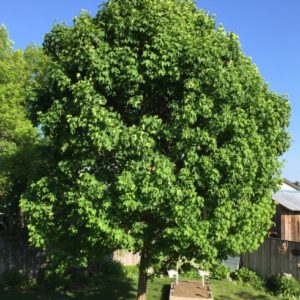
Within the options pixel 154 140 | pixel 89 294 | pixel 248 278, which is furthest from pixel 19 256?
pixel 154 140

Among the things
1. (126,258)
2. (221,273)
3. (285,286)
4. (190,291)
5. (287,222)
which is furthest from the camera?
(126,258)

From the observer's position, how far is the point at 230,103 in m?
9.74

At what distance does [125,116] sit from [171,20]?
7.89ft

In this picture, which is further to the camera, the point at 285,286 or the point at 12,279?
the point at 12,279

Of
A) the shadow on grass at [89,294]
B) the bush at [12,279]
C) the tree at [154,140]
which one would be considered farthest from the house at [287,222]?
the bush at [12,279]

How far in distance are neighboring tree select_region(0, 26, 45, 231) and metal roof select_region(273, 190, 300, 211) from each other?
11.5 metres

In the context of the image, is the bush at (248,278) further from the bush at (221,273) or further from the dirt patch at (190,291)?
the dirt patch at (190,291)

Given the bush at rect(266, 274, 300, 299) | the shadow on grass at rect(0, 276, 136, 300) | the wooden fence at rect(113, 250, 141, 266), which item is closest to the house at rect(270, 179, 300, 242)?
the bush at rect(266, 274, 300, 299)

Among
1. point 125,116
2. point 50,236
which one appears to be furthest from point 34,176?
point 125,116

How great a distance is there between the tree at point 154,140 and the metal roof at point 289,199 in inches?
405

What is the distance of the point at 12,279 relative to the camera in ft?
55.9

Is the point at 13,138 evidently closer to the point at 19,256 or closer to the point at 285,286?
the point at 19,256

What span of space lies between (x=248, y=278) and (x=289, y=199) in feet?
18.7

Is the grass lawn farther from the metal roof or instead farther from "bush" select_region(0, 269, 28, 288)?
the metal roof
